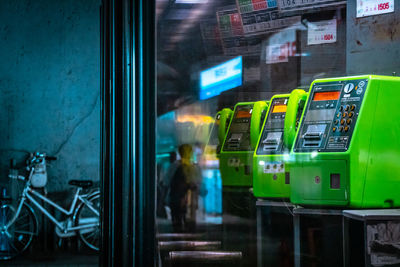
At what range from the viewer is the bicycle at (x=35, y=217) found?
575 cm

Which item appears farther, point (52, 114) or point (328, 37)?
point (52, 114)

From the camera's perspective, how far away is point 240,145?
4.74 metres

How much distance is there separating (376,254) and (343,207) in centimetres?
54

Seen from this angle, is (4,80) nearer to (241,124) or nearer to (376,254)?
(241,124)

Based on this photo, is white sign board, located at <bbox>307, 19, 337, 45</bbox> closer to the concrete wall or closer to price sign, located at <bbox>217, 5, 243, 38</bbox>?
→ price sign, located at <bbox>217, 5, 243, 38</bbox>

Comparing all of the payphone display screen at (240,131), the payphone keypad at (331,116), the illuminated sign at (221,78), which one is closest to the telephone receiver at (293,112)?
the payphone keypad at (331,116)

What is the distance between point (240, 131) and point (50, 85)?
2.49m

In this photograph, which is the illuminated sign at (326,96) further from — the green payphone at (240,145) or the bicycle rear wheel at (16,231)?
the bicycle rear wheel at (16,231)

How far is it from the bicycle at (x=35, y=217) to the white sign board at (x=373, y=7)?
3474mm

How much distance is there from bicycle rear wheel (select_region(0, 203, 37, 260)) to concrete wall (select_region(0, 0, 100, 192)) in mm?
447

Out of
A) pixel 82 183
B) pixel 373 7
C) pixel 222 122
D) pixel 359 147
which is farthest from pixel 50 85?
pixel 359 147

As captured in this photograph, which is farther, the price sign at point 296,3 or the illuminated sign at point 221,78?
the price sign at point 296,3

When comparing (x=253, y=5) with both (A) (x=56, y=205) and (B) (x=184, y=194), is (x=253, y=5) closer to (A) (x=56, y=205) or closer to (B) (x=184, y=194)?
(B) (x=184, y=194)

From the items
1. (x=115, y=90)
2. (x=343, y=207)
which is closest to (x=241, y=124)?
(x=343, y=207)
